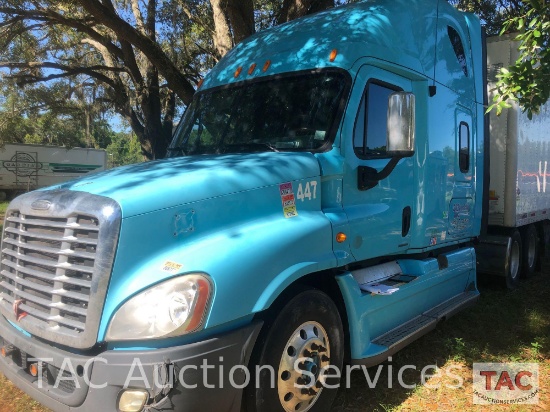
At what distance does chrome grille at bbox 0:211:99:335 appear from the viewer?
104 inches

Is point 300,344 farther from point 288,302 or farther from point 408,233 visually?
point 408,233

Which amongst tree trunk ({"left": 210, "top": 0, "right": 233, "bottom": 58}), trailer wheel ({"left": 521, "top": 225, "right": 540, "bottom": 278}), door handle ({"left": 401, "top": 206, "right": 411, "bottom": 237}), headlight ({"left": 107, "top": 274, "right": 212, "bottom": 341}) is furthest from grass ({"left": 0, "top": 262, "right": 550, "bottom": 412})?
tree trunk ({"left": 210, "top": 0, "right": 233, "bottom": 58})

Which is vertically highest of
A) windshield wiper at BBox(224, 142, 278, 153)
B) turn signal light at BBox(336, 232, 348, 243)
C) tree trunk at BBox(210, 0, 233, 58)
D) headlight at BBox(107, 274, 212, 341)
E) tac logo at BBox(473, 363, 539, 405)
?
tree trunk at BBox(210, 0, 233, 58)

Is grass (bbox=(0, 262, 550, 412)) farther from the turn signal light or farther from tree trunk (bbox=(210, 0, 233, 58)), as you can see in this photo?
tree trunk (bbox=(210, 0, 233, 58))

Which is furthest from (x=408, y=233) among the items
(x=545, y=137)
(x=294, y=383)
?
(x=545, y=137)

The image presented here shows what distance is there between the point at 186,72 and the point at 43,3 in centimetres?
432

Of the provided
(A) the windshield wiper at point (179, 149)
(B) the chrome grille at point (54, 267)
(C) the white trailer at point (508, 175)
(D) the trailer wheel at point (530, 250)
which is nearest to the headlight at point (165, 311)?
(B) the chrome grille at point (54, 267)

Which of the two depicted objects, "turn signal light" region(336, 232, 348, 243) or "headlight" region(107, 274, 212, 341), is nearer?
"headlight" region(107, 274, 212, 341)

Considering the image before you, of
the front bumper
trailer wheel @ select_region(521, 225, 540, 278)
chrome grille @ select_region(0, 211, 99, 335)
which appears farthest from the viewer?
trailer wheel @ select_region(521, 225, 540, 278)

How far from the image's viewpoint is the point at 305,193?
3.39 m

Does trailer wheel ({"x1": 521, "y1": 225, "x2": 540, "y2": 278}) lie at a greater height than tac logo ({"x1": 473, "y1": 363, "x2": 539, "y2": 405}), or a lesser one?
greater

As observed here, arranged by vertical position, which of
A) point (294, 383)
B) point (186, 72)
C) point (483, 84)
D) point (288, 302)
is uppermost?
point (186, 72)

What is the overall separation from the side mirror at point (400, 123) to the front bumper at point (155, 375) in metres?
1.78

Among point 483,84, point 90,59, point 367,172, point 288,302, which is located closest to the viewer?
point 288,302
